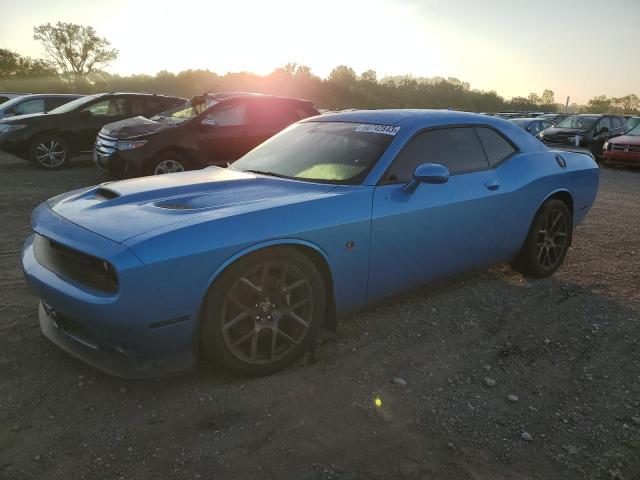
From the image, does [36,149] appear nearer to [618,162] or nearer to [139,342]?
[139,342]

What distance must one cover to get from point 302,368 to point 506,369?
4.07 feet

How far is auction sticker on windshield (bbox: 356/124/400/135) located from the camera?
11.5ft

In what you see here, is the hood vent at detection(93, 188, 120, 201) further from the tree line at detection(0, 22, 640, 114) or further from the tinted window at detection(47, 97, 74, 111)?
Answer: the tree line at detection(0, 22, 640, 114)

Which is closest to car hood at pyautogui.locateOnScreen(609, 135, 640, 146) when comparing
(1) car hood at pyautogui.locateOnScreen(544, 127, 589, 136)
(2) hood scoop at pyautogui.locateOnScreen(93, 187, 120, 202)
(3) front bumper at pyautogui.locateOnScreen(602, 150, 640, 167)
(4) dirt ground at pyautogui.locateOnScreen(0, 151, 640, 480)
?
(3) front bumper at pyautogui.locateOnScreen(602, 150, 640, 167)

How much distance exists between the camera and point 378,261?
3.15 m

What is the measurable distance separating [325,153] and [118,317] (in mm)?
1868

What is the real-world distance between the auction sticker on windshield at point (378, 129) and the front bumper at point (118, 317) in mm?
1856

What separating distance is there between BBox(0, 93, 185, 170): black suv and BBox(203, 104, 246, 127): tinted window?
10.9ft

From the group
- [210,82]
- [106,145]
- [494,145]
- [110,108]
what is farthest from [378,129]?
[210,82]

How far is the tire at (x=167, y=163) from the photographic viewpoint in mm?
7838

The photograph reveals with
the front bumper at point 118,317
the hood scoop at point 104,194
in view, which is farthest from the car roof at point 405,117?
the front bumper at point 118,317

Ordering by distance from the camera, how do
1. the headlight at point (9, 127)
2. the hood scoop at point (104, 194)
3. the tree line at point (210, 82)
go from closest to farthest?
the hood scoop at point (104, 194), the headlight at point (9, 127), the tree line at point (210, 82)

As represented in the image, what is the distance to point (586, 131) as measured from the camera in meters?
16.7

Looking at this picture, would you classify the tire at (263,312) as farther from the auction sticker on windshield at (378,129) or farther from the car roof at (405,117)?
the car roof at (405,117)
